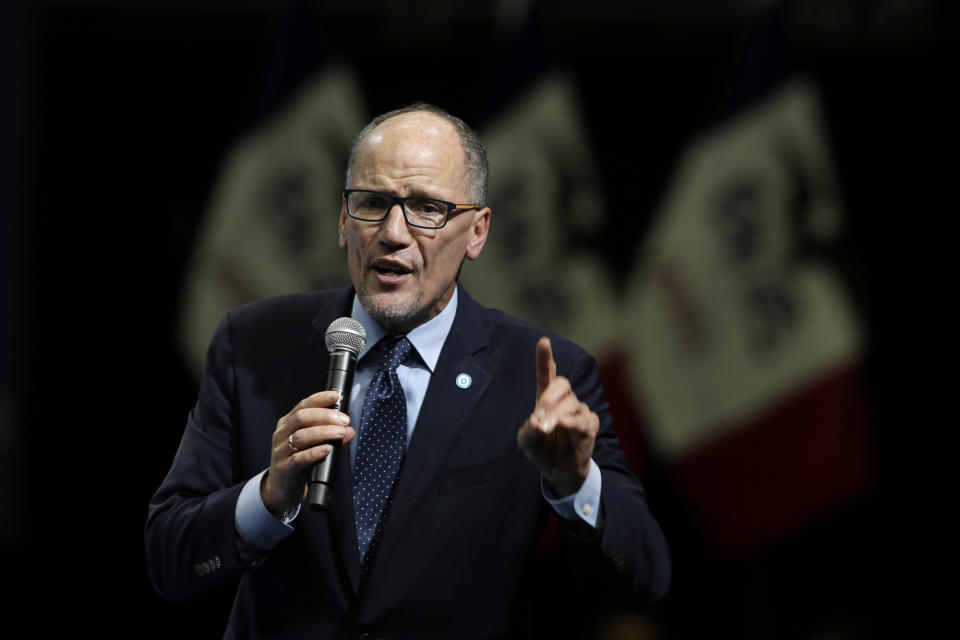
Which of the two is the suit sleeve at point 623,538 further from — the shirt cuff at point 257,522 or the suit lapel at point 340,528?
the shirt cuff at point 257,522

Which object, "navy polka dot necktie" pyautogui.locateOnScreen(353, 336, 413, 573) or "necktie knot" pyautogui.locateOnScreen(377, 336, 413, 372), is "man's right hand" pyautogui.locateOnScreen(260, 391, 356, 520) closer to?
"navy polka dot necktie" pyautogui.locateOnScreen(353, 336, 413, 573)

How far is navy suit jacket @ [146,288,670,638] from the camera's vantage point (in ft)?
6.04

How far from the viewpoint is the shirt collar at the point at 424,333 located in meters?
2.04

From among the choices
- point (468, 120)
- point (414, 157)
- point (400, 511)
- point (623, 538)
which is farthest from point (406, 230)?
point (468, 120)

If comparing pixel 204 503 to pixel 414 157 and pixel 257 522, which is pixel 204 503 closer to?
pixel 257 522

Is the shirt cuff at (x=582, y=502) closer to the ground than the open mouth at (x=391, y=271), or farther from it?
closer to the ground

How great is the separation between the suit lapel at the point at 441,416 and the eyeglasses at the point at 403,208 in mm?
192

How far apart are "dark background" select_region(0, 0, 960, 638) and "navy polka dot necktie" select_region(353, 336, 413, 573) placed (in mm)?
4813

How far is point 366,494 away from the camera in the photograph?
1.92 m

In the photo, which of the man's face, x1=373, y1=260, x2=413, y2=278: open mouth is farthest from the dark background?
x1=373, y1=260, x2=413, y2=278: open mouth

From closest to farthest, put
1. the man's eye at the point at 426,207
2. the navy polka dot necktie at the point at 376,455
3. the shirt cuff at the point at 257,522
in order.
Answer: the shirt cuff at the point at 257,522
the navy polka dot necktie at the point at 376,455
the man's eye at the point at 426,207

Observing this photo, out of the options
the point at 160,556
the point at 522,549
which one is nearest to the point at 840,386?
the point at 522,549

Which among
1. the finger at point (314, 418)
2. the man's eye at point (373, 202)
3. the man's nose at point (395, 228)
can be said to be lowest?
the finger at point (314, 418)

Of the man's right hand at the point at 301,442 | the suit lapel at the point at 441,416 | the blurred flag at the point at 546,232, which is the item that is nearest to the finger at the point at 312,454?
the man's right hand at the point at 301,442
